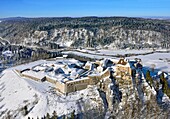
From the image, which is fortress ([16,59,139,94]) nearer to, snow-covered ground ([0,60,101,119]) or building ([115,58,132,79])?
building ([115,58,132,79])

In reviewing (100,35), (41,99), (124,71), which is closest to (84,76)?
(124,71)

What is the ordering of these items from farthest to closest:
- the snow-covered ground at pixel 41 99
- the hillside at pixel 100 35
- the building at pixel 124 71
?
the hillside at pixel 100 35 → the building at pixel 124 71 → the snow-covered ground at pixel 41 99

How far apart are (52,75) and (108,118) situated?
18.2 meters

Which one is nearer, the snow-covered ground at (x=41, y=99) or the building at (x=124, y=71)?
the snow-covered ground at (x=41, y=99)

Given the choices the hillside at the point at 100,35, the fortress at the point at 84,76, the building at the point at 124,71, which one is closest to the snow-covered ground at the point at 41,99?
the fortress at the point at 84,76

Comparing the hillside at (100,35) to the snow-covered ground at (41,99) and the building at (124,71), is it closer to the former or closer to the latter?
the building at (124,71)

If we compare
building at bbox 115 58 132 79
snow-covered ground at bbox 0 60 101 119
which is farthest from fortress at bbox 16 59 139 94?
snow-covered ground at bbox 0 60 101 119

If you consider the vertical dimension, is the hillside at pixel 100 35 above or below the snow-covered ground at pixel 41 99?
above

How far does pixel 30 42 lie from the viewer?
133 metres

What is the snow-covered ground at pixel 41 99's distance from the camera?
38750mm

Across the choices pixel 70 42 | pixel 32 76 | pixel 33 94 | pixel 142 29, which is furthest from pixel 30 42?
pixel 33 94

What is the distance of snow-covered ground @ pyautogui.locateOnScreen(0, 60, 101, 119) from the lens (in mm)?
38750

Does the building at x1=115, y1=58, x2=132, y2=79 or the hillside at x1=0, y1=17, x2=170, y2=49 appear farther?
the hillside at x1=0, y1=17, x2=170, y2=49

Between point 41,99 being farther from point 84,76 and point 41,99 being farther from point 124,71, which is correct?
point 124,71
